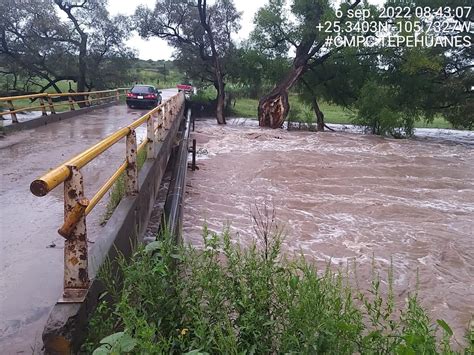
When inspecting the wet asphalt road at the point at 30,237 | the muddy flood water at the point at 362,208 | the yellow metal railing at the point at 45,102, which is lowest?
the muddy flood water at the point at 362,208

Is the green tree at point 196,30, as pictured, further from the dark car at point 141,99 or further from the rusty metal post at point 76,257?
the rusty metal post at point 76,257

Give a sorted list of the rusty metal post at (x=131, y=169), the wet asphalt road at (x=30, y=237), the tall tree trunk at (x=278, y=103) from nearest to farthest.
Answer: the wet asphalt road at (x=30, y=237), the rusty metal post at (x=131, y=169), the tall tree trunk at (x=278, y=103)

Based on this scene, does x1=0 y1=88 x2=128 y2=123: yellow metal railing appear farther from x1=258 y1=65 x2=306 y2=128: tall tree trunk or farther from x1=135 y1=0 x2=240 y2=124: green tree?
x1=258 y1=65 x2=306 y2=128: tall tree trunk

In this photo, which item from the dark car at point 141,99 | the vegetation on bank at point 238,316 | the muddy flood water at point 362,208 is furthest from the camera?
the dark car at point 141,99

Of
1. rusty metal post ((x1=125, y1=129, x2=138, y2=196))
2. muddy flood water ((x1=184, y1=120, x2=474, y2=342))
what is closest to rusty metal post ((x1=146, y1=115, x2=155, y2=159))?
muddy flood water ((x1=184, y1=120, x2=474, y2=342))

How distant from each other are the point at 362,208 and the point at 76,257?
312 inches

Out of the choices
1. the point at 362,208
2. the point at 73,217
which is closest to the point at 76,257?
the point at 73,217

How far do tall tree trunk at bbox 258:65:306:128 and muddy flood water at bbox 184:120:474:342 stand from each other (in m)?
9.85

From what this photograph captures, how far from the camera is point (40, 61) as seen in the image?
104 ft

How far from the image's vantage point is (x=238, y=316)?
9.58 feet

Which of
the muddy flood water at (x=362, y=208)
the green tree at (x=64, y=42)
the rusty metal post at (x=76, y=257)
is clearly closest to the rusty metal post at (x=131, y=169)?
the rusty metal post at (x=76, y=257)

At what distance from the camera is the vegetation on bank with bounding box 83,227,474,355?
244cm

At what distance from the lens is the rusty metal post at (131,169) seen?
14.8 feet

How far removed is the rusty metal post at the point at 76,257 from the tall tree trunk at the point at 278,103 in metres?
26.2
